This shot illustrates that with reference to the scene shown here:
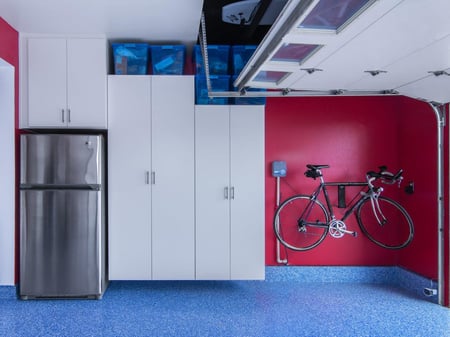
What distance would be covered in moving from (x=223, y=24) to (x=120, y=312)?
282 centimetres

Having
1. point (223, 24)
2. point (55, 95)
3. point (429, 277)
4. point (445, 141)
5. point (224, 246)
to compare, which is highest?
point (223, 24)

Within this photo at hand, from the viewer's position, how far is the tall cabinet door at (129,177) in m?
3.48

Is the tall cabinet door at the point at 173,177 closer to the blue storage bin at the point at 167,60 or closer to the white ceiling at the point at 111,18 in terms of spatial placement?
the blue storage bin at the point at 167,60

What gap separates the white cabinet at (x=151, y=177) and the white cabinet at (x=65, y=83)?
16cm

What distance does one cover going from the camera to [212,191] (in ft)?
11.6

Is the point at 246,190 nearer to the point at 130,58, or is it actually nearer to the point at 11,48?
the point at 130,58

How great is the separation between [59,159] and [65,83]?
78 cm

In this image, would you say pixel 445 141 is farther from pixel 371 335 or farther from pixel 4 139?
pixel 4 139

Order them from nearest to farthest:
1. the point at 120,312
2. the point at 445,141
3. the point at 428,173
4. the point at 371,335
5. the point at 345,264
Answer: the point at 371,335 → the point at 120,312 → the point at 445,141 → the point at 428,173 → the point at 345,264

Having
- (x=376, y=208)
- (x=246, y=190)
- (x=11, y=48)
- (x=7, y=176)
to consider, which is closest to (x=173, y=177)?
(x=246, y=190)

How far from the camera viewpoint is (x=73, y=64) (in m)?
3.45

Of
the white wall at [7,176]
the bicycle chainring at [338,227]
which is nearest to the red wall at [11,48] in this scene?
the white wall at [7,176]

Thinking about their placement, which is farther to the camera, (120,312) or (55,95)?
(55,95)

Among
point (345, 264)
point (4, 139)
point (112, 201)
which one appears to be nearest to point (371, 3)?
point (112, 201)
